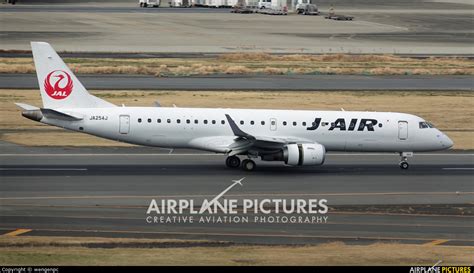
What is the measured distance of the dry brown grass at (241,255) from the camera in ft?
102

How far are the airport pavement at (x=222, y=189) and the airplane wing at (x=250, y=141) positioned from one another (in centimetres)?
117

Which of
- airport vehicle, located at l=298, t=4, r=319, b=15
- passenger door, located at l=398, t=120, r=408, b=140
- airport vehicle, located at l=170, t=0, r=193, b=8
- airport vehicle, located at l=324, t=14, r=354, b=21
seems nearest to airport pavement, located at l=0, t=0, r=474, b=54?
airport vehicle, located at l=324, t=14, r=354, b=21

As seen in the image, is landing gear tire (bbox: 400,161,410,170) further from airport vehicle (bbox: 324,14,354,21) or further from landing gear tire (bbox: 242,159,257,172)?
airport vehicle (bbox: 324,14,354,21)

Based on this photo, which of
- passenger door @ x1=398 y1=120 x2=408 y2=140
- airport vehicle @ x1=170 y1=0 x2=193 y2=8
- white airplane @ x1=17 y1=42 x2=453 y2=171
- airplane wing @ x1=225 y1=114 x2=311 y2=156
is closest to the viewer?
airplane wing @ x1=225 y1=114 x2=311 y2=156

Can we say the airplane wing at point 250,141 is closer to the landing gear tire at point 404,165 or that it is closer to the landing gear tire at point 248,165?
the landing gear tire at point 248,165

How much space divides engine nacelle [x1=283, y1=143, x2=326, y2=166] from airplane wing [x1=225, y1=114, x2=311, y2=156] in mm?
689

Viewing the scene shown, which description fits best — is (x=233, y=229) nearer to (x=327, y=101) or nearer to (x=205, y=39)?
(x=327, y=101)

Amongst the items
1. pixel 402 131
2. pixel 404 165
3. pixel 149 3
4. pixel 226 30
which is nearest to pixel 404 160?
pixel 404 165

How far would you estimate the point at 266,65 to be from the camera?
9931cm

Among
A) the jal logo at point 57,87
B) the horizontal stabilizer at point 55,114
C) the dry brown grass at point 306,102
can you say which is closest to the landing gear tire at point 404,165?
the dry brown grass at point 306,102

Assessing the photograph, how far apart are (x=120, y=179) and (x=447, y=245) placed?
57.3 feet

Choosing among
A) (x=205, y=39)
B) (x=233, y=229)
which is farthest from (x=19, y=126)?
(x=205, y=39)

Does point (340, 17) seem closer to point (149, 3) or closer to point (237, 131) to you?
point (149, 3)

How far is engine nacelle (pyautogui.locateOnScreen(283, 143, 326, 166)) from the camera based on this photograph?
47.6 metres
